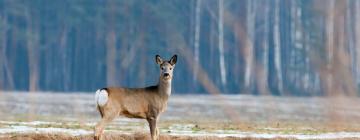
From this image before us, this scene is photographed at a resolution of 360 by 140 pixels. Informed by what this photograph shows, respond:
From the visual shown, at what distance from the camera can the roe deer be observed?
1611 centimetres

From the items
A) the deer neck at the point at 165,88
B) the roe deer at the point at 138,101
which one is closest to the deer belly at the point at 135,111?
the roe deer at the point at 138,101

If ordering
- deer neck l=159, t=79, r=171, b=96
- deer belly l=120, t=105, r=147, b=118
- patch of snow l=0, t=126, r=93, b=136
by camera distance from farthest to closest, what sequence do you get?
1. patch of snow l=0, t=126, r=93, b=136
2. deer neck l=159, t=79, r=171, b=96
3. deer belly l=120, t=105, r=147, b=118

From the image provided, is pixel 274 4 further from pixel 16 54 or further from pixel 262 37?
pixel 16 54

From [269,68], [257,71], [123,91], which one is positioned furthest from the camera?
[269,68]

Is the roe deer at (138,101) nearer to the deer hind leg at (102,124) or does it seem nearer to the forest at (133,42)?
the deer hind leg at (102,124)

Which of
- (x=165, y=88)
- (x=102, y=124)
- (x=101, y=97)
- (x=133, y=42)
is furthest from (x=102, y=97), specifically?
(x=133, y=42)

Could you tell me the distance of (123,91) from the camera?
648 inches

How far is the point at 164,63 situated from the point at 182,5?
212ft

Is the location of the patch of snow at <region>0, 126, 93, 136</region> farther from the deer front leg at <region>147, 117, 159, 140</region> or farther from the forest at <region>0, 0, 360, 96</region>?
the forest at <region>0, 0, 360, 96</region>

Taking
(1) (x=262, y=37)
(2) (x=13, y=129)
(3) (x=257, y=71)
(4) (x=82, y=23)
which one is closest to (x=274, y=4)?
(1) (x=262, y=37)

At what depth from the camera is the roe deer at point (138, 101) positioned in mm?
16109

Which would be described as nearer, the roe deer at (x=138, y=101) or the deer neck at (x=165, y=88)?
the roe deer at (x=138, y=101)

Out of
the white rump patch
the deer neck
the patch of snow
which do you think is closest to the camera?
the white rump patch

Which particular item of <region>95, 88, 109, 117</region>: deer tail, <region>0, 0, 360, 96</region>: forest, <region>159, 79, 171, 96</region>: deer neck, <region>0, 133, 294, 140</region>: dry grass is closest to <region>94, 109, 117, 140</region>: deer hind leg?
<region>95, 88, 109, 117</region>: deer tail
